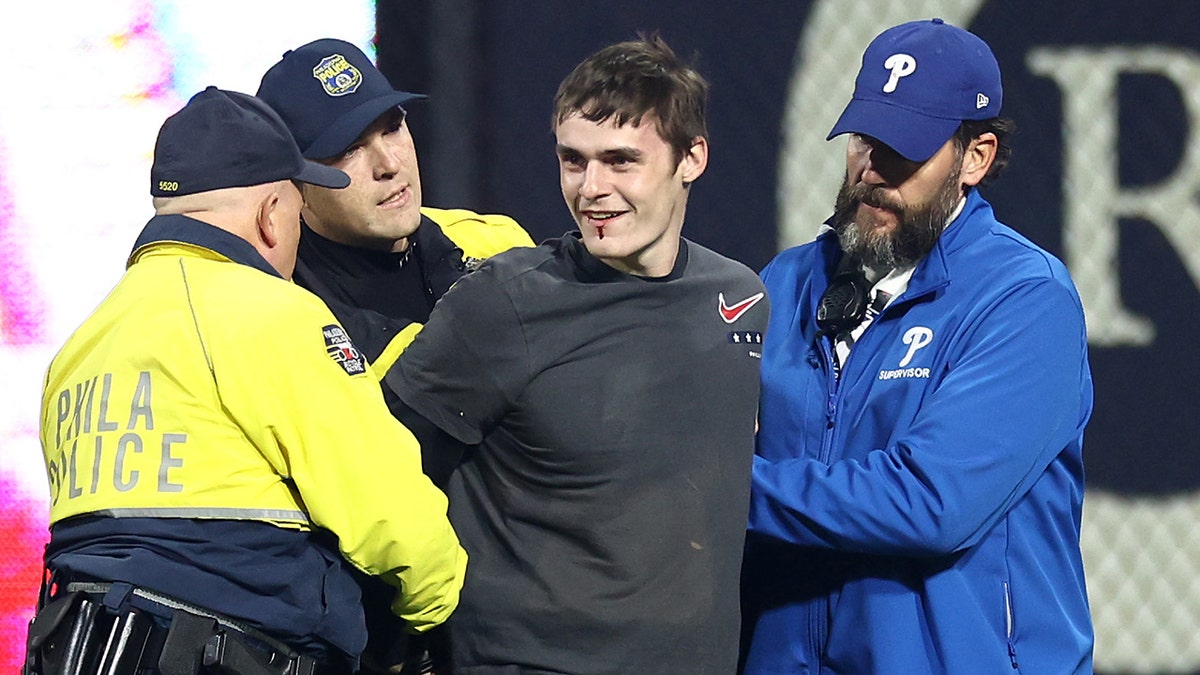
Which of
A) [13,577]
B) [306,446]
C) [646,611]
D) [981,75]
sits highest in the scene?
[981,75]

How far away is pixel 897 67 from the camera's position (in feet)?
7.69

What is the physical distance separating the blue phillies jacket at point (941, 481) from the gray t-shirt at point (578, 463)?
17 centimetres

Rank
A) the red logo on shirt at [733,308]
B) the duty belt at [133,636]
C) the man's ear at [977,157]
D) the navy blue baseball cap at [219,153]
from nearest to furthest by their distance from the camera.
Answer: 1. the duty belt at [133,636]
2. the navy blue baseball cap at [219,153]
3. the red logo on shirt at [733,308]
4. the man's ear at [977,157]

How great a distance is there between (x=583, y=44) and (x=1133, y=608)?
1669mm

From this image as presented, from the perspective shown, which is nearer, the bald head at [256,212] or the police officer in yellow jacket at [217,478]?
the police officer in yellow jacket at [217,478]

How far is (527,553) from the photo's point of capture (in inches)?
82.7

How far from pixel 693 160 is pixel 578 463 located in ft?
1.53

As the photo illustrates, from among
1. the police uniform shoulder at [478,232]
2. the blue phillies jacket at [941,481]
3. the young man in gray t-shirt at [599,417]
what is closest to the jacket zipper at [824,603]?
the blue phillies jacket at [941,481]

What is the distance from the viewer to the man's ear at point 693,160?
2215 mm

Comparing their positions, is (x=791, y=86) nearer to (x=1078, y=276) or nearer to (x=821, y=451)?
(x=1078, y=276)

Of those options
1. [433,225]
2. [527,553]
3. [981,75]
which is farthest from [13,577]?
[981,75]

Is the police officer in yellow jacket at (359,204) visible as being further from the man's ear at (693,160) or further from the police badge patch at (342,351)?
the man's ear at (693,160)

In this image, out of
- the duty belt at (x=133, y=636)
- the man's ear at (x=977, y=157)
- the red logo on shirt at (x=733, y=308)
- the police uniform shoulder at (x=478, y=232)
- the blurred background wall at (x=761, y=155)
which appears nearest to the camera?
the duty belt at (x=133, y=636)

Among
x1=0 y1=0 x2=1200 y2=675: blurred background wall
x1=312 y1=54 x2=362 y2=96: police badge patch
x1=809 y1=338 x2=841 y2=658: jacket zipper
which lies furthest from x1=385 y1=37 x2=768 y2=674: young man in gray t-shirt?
x1=0 y1=0 x2=1200 y2=675: blurred background wall
